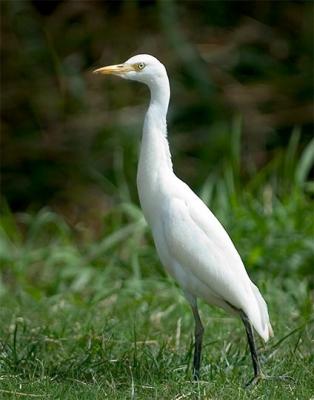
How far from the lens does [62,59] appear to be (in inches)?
359

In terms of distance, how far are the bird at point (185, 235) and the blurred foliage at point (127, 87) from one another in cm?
393

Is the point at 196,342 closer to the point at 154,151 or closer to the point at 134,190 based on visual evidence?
the point at 154,151

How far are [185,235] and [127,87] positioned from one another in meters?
4.68

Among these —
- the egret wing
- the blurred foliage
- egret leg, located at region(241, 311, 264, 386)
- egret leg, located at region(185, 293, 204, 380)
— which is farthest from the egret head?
the blurred foliage

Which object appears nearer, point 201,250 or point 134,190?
point 201,250

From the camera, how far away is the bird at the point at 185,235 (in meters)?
4.51

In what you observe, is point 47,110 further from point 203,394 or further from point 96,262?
point 203,394

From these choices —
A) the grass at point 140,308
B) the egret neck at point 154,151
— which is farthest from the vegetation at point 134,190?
the egret neck at point 154,151

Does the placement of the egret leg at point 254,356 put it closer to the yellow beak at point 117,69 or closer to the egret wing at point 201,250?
the egret wing at point 201,250

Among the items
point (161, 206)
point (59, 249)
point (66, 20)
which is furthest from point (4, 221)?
point (161, 206)

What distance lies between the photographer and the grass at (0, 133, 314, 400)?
4473mm

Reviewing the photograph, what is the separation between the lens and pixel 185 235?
177 inches

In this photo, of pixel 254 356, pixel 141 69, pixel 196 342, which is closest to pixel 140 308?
pixel 196 342

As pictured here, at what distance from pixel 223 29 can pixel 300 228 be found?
2998mm
